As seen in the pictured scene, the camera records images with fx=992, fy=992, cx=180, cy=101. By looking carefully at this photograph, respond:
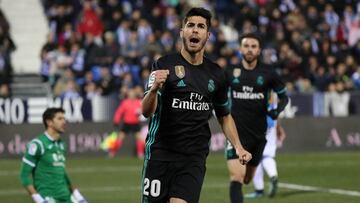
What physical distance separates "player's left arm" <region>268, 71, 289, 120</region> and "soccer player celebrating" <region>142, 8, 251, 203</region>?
16.8ft

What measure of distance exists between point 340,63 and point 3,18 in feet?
34.1

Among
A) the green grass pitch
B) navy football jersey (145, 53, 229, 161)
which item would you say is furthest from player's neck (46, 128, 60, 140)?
navy football jersey (145, 53, 229, 161)

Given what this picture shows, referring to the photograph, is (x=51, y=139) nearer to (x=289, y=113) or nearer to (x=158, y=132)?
(x=158, y=132)

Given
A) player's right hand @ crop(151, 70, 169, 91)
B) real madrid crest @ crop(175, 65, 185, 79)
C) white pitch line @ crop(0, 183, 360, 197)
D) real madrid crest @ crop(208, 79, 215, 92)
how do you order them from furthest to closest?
white pitch line @ crop(0, 183, 360, 197), real madrid crest @ crop(208, 79, 215, 92), real madrid crest @ crop(175, 65, 185, 79), player's right hand @ crop(151, 70, 169, 91)

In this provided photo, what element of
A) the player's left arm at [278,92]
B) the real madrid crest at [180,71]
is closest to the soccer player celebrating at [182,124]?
the real madrid crest at [180,71]

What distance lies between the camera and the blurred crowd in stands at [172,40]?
91.4 ft

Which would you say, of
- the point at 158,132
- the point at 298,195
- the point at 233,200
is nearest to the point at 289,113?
the point at 298,195

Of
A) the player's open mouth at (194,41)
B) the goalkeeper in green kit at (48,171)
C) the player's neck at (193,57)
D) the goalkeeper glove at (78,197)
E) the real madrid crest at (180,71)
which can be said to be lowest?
the goalkeeper glove at (78,197)

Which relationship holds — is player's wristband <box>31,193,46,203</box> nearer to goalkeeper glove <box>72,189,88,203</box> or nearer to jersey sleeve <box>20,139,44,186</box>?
jersey sleeve <box>20,139,44,186</box>

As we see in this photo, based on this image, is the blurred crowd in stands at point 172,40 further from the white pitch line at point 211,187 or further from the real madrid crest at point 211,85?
the real madrid crest at point 211,85

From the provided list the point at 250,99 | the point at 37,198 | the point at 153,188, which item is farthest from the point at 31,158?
the point at 153,188

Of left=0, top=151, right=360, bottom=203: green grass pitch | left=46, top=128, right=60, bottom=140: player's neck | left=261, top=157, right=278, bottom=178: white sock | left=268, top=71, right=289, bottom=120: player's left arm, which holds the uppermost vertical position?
left=268, top=71, right=289, bottom=120: player's left arm

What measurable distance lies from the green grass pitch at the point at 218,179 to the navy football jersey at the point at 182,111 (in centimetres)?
683

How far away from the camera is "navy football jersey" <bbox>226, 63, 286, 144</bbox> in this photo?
13.5 meters
